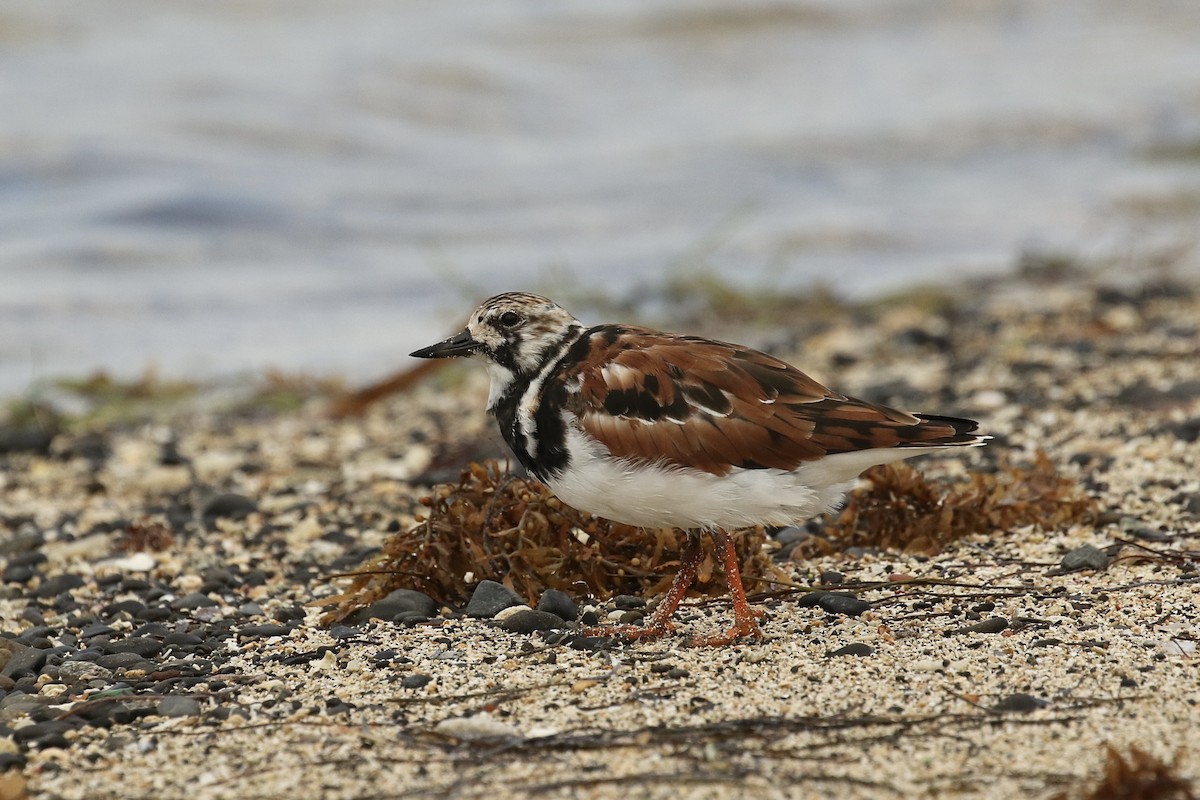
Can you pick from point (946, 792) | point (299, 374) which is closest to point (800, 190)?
point (299, 374)

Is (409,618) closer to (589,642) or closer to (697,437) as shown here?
(589,642)

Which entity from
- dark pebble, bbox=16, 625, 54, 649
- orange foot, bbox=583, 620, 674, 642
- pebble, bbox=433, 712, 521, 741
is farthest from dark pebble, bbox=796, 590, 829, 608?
dark pebble, bbox=16, 625, 54, 649

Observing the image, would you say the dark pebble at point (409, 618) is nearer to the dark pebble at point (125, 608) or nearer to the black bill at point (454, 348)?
the black bill at point (454, 348)

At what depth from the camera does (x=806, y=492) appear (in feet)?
11.9

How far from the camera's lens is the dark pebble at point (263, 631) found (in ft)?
13.1

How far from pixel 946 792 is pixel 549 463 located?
4.38 ft

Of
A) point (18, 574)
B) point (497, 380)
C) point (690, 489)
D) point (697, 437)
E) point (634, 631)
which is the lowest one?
point (18, 574)

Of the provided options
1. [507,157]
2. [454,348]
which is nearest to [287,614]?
[454,348]

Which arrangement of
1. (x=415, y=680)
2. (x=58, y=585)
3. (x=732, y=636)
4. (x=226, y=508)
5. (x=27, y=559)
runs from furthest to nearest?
(x=226, y=508) < (x=27, y=559) < (x=58, y=585) < (x=732, y=636) < (x=415, y=680)

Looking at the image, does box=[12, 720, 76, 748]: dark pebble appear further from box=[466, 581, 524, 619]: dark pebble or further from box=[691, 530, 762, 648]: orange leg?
box=[691, 530, 762, 648]: orange leg

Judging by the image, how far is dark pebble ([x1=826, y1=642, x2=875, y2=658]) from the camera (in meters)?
3.53

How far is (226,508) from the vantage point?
5531 millimetres

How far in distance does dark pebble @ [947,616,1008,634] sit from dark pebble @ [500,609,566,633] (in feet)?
3.46

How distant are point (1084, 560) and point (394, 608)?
2.00 metres
